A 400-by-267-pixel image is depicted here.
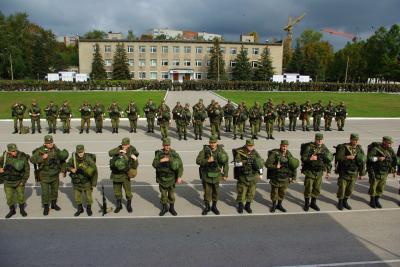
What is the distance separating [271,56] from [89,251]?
231ft

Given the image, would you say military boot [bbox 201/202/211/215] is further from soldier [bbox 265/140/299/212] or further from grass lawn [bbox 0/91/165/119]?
grass lawn [bbox 0/91/165/119]

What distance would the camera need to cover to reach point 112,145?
15.3m

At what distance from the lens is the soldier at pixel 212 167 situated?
7797 millimetres

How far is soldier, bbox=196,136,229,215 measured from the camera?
7.80 metres

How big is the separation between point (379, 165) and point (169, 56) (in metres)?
65.7

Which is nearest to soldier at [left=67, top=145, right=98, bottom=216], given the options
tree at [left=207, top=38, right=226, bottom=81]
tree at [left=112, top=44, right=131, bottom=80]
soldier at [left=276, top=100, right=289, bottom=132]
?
soldier at [left=276, top=100, right=289, bottom=132]

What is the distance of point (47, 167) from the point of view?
25.5 ft

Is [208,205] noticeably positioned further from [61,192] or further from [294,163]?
[61,192]

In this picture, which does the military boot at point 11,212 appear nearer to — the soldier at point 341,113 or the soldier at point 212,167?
the soldier at point 212,167

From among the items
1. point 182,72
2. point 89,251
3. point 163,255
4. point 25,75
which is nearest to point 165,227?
point 163,255

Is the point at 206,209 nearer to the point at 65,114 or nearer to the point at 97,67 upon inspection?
the point at 65,114

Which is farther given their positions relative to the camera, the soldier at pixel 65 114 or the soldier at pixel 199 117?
the soldier at pixel 65 114

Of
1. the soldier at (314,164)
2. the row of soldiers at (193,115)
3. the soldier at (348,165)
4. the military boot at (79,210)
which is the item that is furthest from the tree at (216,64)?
the military boot at (79,210)

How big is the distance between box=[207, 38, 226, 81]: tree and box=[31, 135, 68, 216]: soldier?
59.9 metres
